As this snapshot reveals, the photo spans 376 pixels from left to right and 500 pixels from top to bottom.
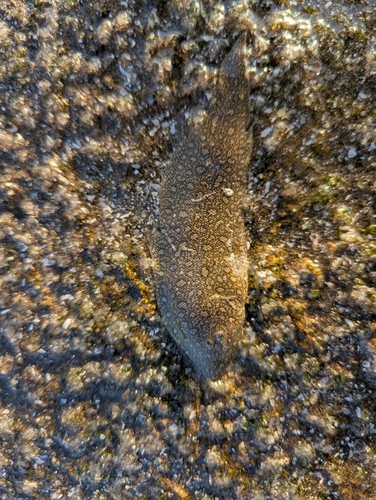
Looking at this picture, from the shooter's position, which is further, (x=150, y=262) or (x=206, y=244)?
(x=150, y=262)

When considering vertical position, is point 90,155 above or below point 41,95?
below

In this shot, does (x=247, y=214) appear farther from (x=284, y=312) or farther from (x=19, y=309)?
(x=19, y=309)

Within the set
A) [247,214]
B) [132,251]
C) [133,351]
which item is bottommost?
[133,351]

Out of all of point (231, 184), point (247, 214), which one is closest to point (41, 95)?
point (231, 184)
